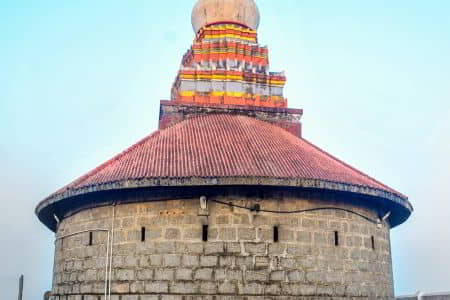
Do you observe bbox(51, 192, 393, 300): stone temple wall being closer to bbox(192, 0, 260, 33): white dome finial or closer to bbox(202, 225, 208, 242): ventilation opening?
bbox(202, 225, 208, 242): ventilation opening

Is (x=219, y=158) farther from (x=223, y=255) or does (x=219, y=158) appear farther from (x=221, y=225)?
(x=223, y=255)

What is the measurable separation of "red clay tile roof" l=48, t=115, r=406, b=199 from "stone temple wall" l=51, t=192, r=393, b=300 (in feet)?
2.26

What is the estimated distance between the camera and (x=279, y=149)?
1437 cm

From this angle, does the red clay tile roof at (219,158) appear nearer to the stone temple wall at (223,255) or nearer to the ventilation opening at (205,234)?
the stone temple wall at (223,255)

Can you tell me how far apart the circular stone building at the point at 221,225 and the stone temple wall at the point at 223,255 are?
22mm

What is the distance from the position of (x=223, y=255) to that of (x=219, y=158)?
2.35 m

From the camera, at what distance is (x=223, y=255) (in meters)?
12.1

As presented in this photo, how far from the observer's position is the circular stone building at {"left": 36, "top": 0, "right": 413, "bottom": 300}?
12.0 meters

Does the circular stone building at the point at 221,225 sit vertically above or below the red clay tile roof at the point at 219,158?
below

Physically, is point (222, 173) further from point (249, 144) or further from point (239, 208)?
point (249, 144)

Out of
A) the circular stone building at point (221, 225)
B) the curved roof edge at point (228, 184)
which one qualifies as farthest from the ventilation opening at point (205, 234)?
the curved roof edge at point (228, 184)

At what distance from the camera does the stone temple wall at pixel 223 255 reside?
11984 mm

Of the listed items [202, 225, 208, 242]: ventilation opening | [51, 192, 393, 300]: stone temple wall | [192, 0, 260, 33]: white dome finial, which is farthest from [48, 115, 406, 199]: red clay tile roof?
[192, 0, 260, 33]: white dome finial

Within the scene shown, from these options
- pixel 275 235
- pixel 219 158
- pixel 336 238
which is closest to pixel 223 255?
pixel 275 235
